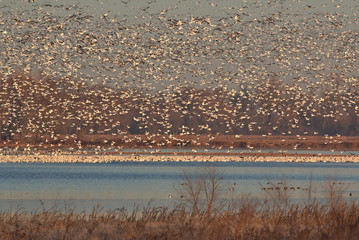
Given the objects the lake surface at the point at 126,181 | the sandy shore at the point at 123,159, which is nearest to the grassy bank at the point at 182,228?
the lake surface at the point at 126,181

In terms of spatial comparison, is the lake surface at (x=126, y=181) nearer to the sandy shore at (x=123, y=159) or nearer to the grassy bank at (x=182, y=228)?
the sandy shore at (x=123, y=159)

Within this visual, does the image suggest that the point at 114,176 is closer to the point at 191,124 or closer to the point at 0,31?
the point at 0,31

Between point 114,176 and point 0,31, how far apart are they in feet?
47.5

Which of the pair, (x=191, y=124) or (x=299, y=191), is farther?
(x=191, y=124)

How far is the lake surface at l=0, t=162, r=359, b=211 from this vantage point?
105ft

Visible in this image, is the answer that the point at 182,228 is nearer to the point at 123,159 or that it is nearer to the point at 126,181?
the point at 126,181

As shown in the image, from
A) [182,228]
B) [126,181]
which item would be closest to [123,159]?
[126,181]

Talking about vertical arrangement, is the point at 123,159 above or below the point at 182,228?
above

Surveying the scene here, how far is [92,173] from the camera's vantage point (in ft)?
171

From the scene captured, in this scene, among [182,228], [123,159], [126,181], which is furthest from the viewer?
[123,159]

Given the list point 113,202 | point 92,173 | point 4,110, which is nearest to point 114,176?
point 92,173

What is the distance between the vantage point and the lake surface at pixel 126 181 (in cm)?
3186

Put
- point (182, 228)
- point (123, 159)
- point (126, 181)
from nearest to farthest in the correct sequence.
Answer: point (182, 228)
point (126, 181)
point (123, 159)

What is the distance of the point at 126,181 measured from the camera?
44.9 m
